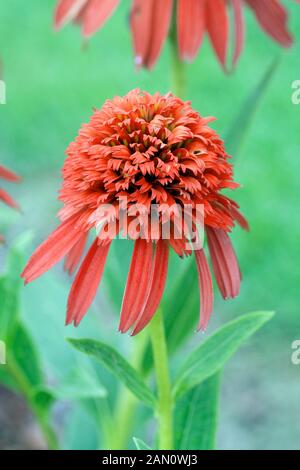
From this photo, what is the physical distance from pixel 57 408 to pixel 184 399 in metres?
0.63

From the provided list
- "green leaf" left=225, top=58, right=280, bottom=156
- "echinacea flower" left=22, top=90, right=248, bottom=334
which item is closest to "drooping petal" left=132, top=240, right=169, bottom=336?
"echinacea flower" left=22, top=90, right=248, bottom=334

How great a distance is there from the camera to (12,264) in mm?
884

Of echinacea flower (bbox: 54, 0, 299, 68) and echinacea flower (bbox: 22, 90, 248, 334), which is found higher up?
echinacea flower (bbox: 54, 0, 299, 68)

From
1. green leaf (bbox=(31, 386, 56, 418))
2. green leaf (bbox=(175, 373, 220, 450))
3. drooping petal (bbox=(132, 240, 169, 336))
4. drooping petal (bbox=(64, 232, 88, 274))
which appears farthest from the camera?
green leaf (bbox=(31, 386, 56, 418))

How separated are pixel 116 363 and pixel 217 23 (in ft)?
1.35

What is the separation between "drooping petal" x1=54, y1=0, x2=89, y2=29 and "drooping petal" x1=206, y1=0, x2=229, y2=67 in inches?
5.9

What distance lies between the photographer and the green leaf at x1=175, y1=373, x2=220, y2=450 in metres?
0.76

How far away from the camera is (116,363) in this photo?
646 millimetres

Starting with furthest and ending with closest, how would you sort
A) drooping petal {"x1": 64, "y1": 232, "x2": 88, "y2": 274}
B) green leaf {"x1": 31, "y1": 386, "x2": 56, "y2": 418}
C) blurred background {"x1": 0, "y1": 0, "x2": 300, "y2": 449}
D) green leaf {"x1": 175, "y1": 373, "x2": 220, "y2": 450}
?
blurred background {"x1": 0, "y1": 0, "x2": 300, "y2": 449}
green leaf {"x1": 31, "y1": 386, "x2": 56, "y2": 418}
green leaf {"x1": 175, "y1": 373, "x2": 220, "y2": 450}
drooping petal {"x1": 64, "y1": 232, "x2": 88, "y2": 274}

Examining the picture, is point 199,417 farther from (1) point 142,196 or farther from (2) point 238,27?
(2) point 238,27

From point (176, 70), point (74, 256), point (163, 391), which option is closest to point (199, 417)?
point (163, 391)

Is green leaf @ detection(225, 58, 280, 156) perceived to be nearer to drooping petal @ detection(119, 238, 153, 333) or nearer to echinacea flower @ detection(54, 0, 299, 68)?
echinacea flower @ detection(54, 0, 299, 68)

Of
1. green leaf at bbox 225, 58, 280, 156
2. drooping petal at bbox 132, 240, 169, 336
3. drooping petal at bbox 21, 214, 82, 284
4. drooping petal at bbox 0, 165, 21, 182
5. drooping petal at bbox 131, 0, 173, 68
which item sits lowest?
drooping petal at bbox 132, 240, 169, 336
